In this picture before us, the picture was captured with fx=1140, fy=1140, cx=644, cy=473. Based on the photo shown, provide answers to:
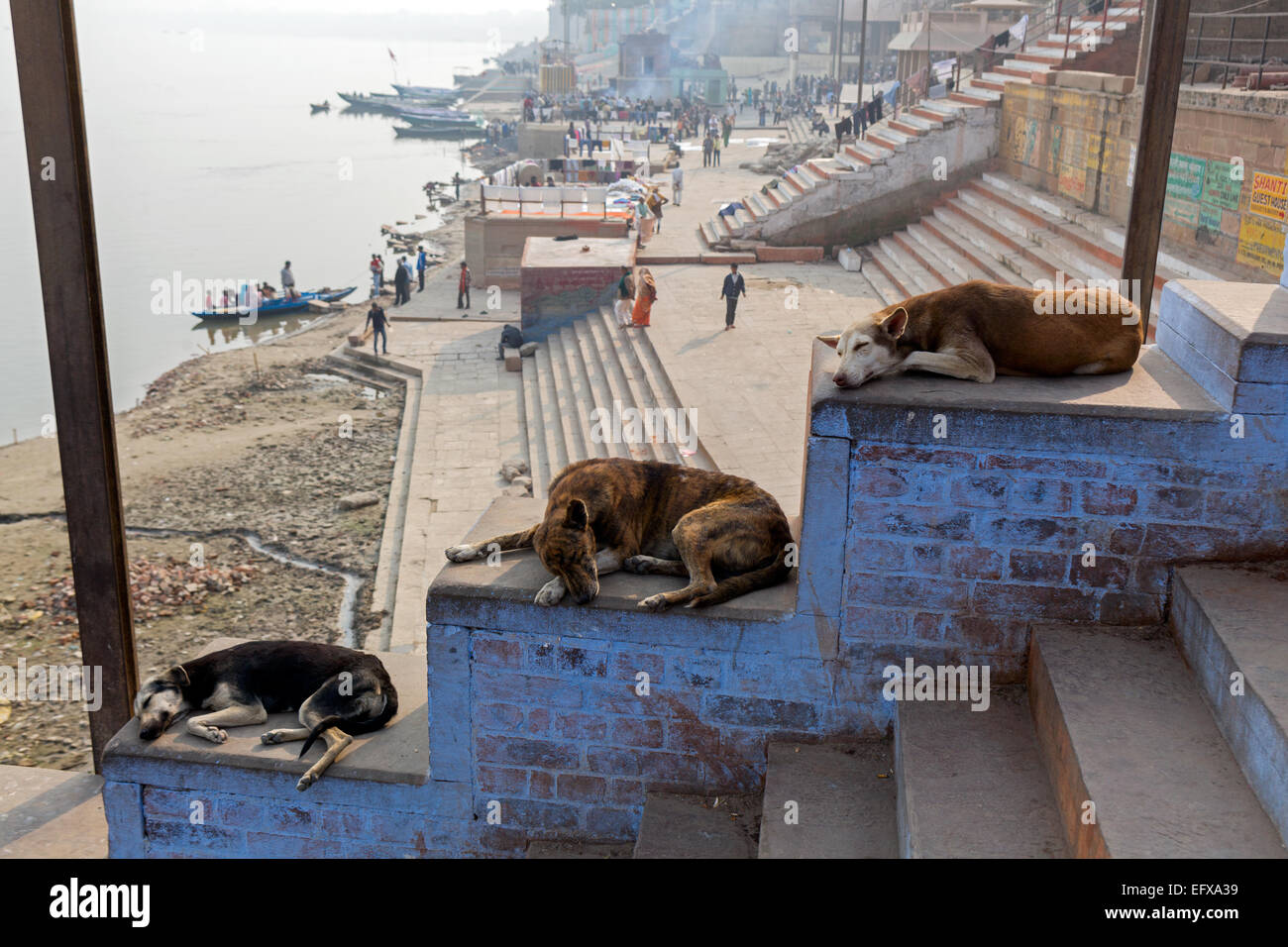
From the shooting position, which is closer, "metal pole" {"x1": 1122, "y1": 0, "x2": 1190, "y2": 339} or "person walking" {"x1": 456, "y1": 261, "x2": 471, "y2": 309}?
"metal pole" {"x1": 1122, "y1": 0, "x2": 1190, "y2": 339}

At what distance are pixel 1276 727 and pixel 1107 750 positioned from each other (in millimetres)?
570

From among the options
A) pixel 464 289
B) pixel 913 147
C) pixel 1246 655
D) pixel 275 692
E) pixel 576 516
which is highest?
pixel 913 147

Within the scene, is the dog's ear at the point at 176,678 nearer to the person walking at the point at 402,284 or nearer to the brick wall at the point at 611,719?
the brick wall at the point at 611,719

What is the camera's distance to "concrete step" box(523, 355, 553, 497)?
1519 cm

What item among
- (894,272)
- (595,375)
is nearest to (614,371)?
(595,375)

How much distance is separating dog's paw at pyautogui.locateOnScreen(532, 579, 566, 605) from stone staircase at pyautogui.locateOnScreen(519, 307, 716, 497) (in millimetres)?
7669

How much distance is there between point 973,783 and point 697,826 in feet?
4.26

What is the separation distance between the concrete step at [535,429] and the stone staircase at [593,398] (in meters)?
0.01

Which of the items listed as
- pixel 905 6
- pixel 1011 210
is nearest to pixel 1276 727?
pixel 1011 210

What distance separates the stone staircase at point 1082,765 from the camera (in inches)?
146

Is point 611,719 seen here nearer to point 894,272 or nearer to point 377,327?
point 894,272

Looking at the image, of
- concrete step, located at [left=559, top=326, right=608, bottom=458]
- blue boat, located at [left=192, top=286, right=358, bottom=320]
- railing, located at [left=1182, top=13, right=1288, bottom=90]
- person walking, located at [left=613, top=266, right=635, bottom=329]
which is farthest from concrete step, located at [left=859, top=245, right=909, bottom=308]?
blue boat, located at [left=192, top=286, right=358, bottom=320]

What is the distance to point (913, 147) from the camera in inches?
926

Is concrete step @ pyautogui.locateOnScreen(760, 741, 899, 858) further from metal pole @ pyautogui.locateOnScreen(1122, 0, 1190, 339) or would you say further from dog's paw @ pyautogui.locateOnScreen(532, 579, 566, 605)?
metal pole @ pyautogui.locateOnScreen(1122, 0, 1190, 339)
